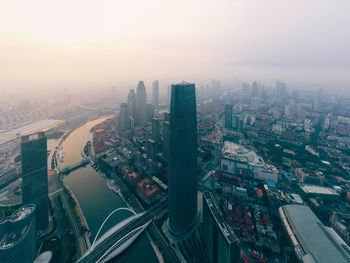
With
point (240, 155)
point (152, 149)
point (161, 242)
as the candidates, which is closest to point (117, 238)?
point (161, 242)

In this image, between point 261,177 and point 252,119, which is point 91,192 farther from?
point 252,119

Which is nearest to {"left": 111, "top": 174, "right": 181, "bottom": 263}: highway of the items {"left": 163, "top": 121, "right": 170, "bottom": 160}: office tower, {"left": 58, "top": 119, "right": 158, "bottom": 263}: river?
{"left": 58, "top": 119, "right": 158, "bottom": 263}: river

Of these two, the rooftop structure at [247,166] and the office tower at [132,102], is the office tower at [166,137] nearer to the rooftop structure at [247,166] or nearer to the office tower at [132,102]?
the rooftop structure at [247,166]

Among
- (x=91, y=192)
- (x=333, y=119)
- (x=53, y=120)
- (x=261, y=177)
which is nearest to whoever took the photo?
(x=91, y=192)

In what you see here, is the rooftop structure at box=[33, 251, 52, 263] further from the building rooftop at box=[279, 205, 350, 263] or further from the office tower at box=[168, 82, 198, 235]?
the building rooftop at box=[279, 205, 350, 263]

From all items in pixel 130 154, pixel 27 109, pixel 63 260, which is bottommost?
pixel 63 260

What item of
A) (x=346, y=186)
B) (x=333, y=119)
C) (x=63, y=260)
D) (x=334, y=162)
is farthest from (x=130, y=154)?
(x=333, y=119)
